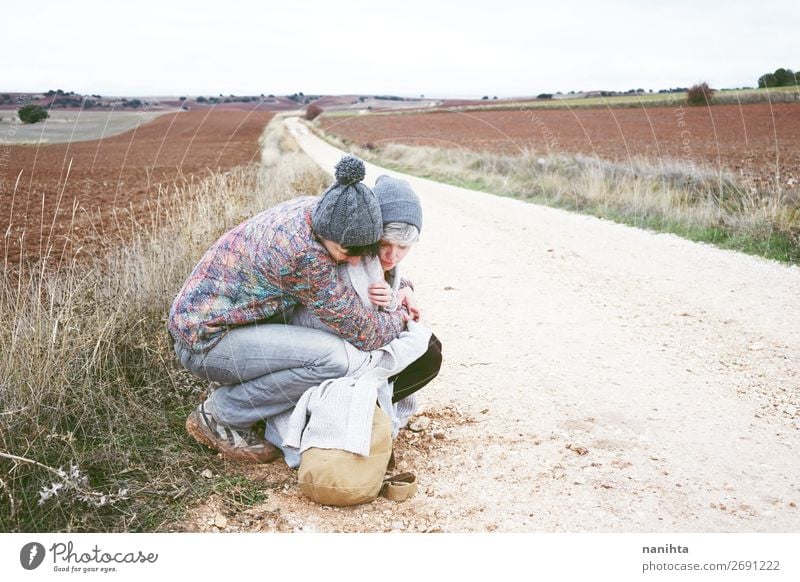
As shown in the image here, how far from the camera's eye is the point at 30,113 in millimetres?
3936

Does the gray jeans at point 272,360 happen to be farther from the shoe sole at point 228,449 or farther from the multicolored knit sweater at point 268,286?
the shoe sole at point 228,449

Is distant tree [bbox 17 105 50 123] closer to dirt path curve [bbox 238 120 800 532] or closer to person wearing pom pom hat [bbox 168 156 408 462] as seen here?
person wearing pom pom hat [bbox 168 156 408 462]

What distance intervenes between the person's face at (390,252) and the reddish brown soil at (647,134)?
6650 millimetres

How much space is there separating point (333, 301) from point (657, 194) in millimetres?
8798

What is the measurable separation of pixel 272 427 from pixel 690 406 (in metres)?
2.26

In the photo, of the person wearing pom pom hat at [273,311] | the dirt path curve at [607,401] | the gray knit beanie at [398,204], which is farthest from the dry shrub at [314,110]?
the person wearing pom pom hat at [273,311]

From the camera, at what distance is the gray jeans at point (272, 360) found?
9.73ft

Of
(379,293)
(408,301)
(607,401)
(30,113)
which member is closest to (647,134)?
(607,401)

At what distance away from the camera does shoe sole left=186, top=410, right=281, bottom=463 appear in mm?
3143

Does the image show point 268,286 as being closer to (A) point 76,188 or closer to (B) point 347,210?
(B) point 347,210

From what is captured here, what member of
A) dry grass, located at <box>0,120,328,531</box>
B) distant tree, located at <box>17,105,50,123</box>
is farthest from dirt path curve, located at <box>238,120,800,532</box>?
distant tree, located at <box>17,105,50,123</box>

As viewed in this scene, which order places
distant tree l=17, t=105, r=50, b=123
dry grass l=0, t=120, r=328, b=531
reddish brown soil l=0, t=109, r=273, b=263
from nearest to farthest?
dry grass l=0, t=120, r=328, b=531
distant tree l=17, t=105, r=50, b=123
reddish brown soil l=0, t=109, r=273, b=263

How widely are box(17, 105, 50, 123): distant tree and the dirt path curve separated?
110 inches

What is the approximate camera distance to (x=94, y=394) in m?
3.13
